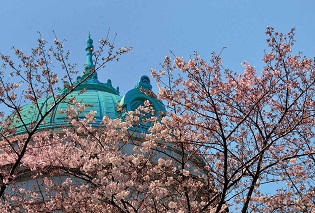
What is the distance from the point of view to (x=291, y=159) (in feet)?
28.2

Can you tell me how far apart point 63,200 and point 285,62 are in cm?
474

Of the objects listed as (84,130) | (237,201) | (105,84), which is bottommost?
(237,201)

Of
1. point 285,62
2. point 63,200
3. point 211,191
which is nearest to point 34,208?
point 63,200

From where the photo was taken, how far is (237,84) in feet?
29.9

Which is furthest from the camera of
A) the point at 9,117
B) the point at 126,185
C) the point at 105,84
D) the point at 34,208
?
the point at 105,84

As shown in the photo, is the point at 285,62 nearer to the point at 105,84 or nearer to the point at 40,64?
the point at 40,64

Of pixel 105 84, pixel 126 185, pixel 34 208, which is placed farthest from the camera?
pixel 105 84

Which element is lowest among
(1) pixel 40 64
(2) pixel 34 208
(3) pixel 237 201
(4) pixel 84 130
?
(3) pixel 237 201

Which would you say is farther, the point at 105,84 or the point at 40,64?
the point at 105,84

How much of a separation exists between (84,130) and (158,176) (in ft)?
5.08

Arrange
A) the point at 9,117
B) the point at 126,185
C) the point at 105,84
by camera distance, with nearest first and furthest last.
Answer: the point at 126,185 → the point at 9,117 → the point at 105,84

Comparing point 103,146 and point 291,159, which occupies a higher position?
point 103,146

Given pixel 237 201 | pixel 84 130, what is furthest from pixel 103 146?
pixel 237 201

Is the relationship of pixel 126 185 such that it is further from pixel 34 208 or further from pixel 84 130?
pixel 34 208
